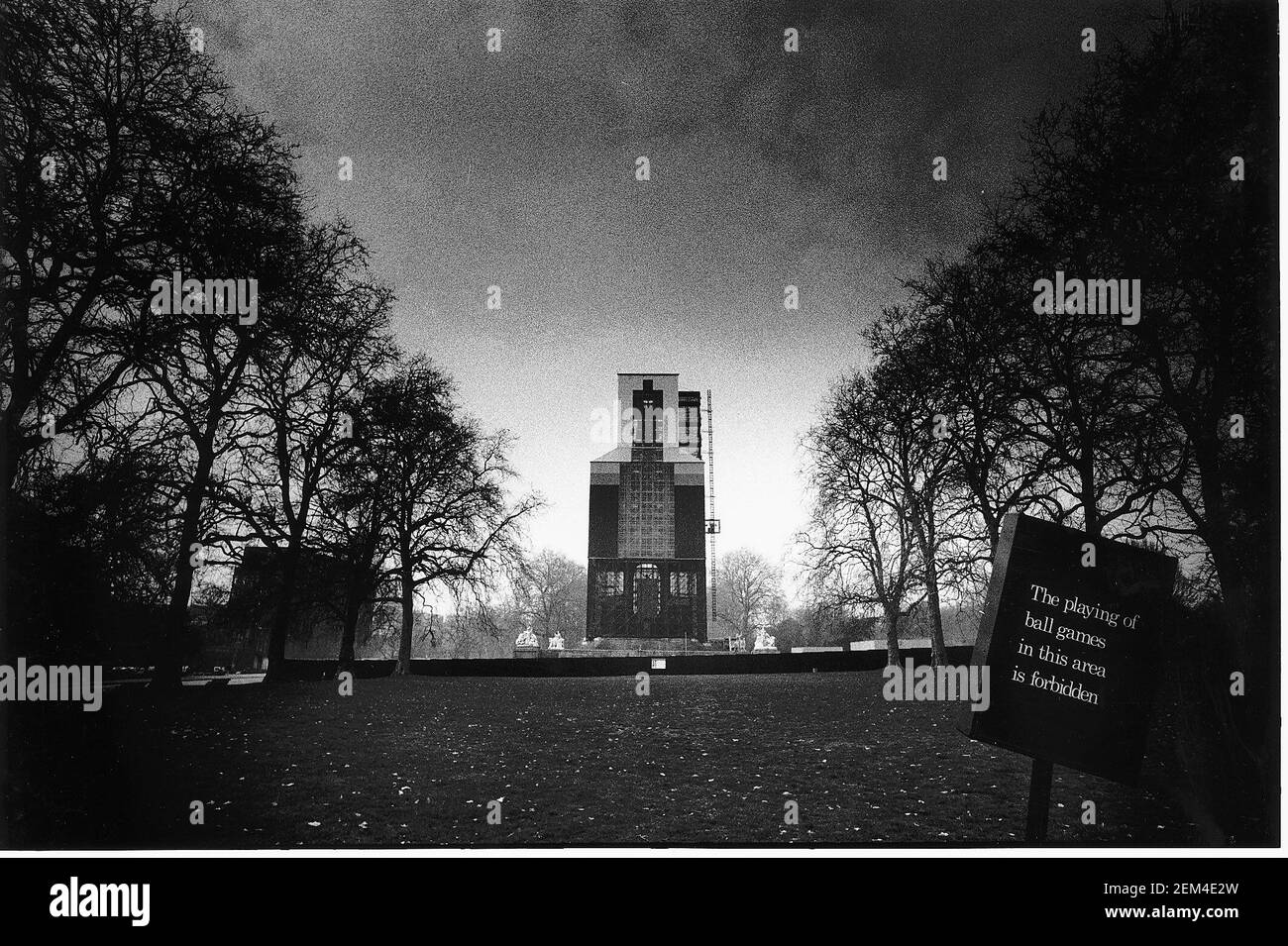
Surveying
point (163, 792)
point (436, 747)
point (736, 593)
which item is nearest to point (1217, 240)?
point (436, 747)

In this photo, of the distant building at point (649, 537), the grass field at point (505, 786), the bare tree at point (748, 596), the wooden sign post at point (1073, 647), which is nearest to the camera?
the wooden sign post at point (1073, 647)

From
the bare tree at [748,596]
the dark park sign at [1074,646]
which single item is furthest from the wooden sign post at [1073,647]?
the bare tree at [748,596]

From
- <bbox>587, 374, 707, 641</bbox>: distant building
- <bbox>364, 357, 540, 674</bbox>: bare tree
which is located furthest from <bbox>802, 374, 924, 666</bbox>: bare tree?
<bbox>587, 374, 707, 641</bbox>: distant building

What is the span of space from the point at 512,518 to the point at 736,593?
98.8 feet

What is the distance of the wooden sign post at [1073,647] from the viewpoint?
386 centimetres

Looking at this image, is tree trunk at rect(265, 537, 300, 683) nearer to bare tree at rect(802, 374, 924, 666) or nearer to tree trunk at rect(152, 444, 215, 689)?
tree trunk at rect(152, 444, 215, 689)

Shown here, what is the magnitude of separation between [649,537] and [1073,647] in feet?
108

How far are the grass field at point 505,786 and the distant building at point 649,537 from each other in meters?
27.6

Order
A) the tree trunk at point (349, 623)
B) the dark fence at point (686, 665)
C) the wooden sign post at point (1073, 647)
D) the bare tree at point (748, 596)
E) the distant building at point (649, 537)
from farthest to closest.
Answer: the bare tree at point (748, 596) < the distant building at point (649, 537) < the dark fence at point (686, 665) < the tree trunk at point (349, 623) < the wooden sign post at point (1073, 647)

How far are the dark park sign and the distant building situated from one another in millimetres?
31847

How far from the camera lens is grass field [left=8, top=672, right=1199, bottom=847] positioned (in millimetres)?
5590

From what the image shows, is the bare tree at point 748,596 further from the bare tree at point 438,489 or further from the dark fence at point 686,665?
the bare tree at point 438,489

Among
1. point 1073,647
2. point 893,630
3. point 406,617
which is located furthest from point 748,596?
point 1073,647
